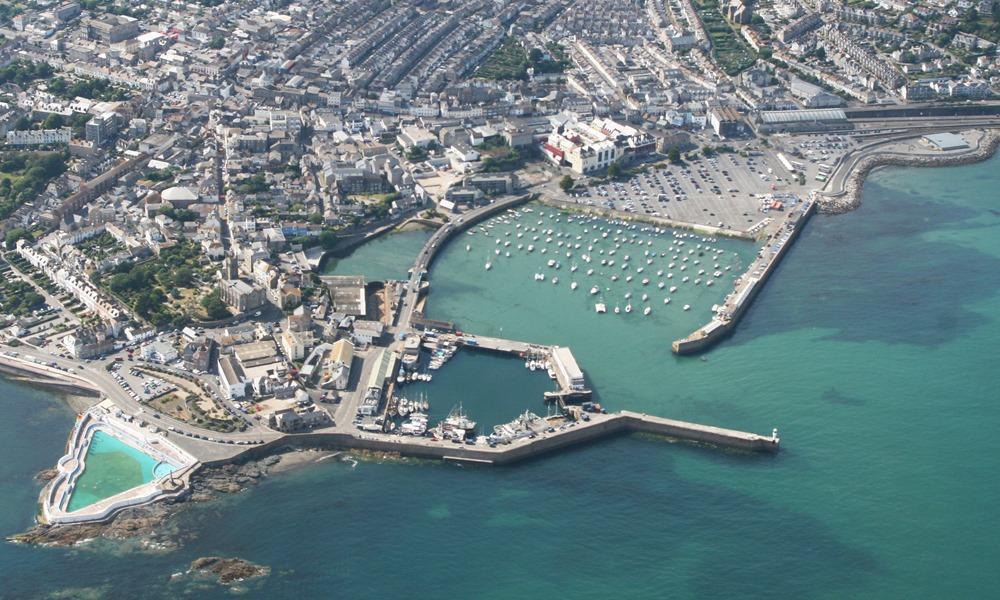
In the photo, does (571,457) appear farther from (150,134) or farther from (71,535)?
(150,134)

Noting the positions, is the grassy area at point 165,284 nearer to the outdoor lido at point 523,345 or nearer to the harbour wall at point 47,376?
the harbour wall at point 47,376

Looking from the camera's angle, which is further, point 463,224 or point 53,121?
point 53,121

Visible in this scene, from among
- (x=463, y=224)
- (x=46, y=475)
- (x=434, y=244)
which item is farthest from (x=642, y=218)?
(x=46, y=475)

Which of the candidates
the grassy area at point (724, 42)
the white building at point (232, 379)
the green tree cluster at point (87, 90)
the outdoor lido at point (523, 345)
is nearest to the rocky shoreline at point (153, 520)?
the outdoor lido at point (523, 345)

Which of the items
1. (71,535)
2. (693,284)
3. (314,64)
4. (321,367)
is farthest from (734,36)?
(71,535)

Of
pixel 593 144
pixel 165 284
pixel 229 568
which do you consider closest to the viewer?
pixel 229 568

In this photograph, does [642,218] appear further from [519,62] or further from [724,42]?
[724,42]
